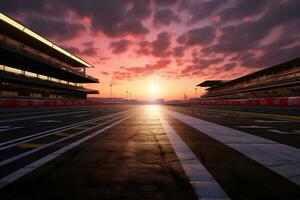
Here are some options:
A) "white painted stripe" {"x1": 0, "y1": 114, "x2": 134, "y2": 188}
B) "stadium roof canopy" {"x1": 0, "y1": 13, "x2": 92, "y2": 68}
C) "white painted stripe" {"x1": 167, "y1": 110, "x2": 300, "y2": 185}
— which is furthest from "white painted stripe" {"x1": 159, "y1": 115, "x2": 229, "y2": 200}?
"stadium roof canopy" {"x1": 0, "y1": 13, "x2": 92, "y2": 68}

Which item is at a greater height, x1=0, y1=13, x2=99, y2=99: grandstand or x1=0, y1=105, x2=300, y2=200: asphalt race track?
x1=0, y1=13, x2=99, y2=99: grandstand

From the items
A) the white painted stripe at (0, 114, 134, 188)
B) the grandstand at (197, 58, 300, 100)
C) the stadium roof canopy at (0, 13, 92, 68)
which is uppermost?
the stadium roof canopy at (0, 13, 92, 68)

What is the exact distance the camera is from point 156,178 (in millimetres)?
3027

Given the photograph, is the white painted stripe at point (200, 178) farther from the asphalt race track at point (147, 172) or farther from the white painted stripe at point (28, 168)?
the white painted stripe at point (28, 168)

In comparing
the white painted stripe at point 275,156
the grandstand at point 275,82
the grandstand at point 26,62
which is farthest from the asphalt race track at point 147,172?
the grandstand at point 275,82

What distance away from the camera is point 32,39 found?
42.3 meters

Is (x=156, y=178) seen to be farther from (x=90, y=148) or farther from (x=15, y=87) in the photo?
(x=15, y=87)

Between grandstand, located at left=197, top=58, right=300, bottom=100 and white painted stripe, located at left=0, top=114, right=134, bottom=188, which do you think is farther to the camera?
grandstand, located at left=197, top=58, right=300, bottom=100

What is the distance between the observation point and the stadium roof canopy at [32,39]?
114 ft

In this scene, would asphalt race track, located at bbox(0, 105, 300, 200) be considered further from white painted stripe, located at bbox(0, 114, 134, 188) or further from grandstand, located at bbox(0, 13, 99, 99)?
grandstand, located at bbox(0, 13, 99, 99)

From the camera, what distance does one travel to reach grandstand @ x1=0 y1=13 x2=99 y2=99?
116 feet

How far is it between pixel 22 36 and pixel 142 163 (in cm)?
4616

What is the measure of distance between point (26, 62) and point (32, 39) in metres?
5.00

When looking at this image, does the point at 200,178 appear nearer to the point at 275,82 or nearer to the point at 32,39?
the point at 32,39
